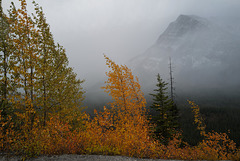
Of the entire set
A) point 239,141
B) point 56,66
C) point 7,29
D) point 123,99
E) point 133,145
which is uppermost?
point 7,29

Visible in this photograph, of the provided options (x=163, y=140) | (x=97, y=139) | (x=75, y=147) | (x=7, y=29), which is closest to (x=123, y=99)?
(x=97, y=139)

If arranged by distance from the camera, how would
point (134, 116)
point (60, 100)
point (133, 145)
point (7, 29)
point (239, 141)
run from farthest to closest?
point (239, 141), point (134, 116), point (60, 100), point (7, 29), point (133, 145)

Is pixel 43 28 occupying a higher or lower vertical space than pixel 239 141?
higher

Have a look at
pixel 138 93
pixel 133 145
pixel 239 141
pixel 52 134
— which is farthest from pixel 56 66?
pixel 239 141

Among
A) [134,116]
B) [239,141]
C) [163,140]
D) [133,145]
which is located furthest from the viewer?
[239,141]

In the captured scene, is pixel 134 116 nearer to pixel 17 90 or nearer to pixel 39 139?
pixel 39 139

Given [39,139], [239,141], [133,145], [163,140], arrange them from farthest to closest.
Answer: [239,141] < [163,140] < [133,145] < [39,139]

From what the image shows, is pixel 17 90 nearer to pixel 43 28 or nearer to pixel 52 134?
pixel 52 134

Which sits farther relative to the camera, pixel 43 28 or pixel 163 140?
pixel 163 140

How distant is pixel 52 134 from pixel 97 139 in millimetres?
1991

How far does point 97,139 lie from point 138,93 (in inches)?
214

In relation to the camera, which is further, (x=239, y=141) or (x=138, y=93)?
(x=239, y=141)

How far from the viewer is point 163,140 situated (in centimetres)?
1778

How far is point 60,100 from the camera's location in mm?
7066
